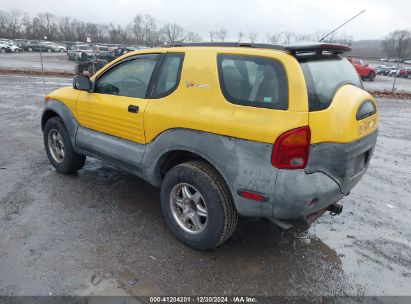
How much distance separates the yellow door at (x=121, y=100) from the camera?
3652 millimetres

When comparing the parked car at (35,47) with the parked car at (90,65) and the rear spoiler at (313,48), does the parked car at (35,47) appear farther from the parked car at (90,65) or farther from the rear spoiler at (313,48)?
the rear spoiler at (313,48)

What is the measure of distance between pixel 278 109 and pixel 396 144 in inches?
239

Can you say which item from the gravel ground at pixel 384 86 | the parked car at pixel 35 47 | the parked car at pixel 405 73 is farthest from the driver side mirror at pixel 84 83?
the parked car at pixel 35 47

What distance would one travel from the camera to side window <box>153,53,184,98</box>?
11.1 ft

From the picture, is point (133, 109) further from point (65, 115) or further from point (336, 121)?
point (336, 121)

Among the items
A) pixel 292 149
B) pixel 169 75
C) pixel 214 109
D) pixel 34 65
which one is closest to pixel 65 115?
pixel 169 75

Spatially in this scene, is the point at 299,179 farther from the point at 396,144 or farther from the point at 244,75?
the point at 396,144

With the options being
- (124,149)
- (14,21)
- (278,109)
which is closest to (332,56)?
(278,109)

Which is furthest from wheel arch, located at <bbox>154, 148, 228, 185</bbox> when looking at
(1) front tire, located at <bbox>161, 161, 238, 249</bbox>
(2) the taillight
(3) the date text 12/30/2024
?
(3) the date text 12/30/2024

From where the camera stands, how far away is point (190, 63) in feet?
10.8

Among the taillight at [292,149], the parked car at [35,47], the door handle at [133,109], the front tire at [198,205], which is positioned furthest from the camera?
the parked car at [35,47]

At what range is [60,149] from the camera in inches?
196

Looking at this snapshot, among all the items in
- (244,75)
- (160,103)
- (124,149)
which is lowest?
(124,149)

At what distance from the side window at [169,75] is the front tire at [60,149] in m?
1.82
